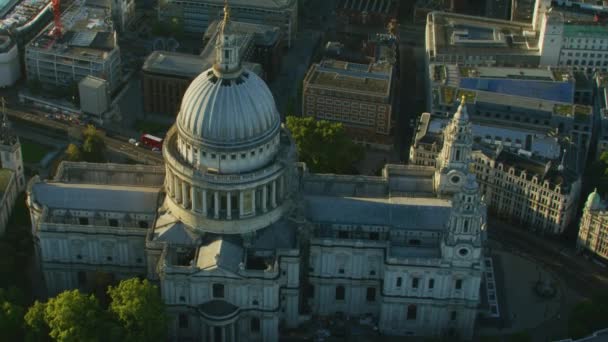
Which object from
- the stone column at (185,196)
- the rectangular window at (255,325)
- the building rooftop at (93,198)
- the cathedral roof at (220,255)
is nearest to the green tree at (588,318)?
the rectangular window at (255,325)

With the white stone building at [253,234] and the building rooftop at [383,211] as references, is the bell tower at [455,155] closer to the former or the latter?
the white stone building at [253,234]

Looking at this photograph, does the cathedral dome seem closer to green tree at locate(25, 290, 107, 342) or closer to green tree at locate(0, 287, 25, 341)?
green tree at locate(25, 290, 107, 342)

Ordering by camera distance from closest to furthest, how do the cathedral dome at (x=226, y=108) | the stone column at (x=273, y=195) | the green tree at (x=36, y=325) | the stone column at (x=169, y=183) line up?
the green tree at (x=36, y=325), the cathedral dome at (x=226, y=108), the stone column at (x=273, y=195), the stone column at (x=169, y=183)

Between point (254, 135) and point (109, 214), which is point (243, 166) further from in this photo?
point (109, 214)

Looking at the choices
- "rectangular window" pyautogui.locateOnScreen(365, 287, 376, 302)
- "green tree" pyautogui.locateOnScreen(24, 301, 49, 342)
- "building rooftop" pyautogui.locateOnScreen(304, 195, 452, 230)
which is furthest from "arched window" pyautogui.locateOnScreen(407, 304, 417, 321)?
"green tree" pyautogui.locateOnScreen(24, 301, 49, 342)

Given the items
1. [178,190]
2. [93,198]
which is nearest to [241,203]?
[178,190]
